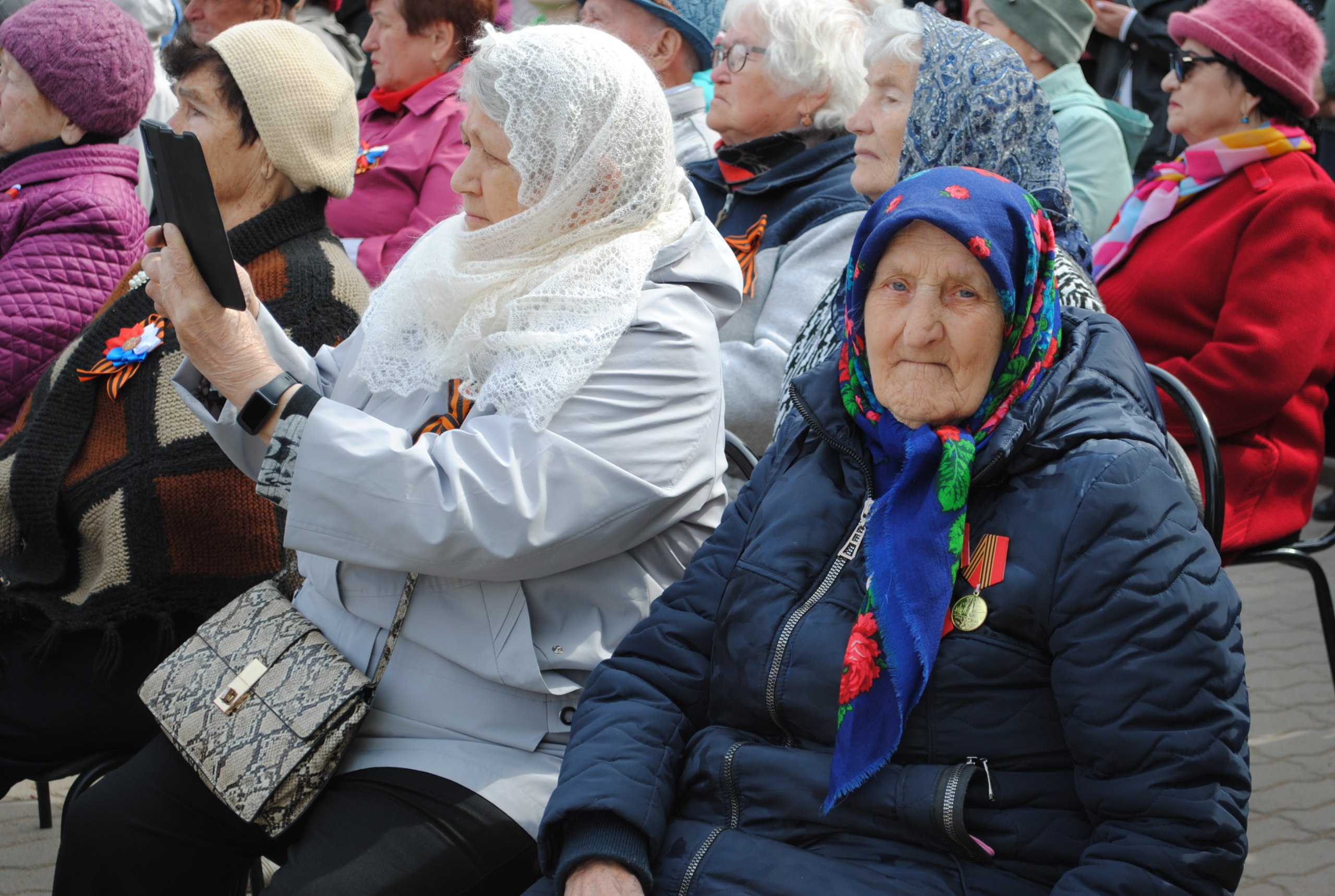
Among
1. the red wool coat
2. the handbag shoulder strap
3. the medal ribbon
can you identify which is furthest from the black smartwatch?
the red wool coat

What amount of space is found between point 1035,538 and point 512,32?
133 centimetres

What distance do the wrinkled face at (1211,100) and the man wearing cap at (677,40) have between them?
1505 mm

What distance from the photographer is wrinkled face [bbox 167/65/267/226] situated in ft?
9.43

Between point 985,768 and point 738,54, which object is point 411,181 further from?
point 985,768

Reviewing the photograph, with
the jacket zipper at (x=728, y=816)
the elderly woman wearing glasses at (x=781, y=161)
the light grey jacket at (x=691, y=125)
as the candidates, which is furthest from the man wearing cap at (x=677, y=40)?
the jacket zipper at (x=728, y=816)

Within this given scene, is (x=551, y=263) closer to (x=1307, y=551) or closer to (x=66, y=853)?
(x=66, y=853)

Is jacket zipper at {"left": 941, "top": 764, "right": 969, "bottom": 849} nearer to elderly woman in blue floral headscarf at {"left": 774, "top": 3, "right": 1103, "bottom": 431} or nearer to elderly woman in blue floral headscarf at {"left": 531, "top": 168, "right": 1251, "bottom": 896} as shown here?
elderly woman in blue floral headscarf at {"left": 531, "top": 168, "right": 1251, "bottom": 896}

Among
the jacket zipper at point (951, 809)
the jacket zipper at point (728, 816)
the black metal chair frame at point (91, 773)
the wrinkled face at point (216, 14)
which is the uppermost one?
the jacket zipper at point (951, 809)

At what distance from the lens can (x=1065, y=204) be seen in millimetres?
2635

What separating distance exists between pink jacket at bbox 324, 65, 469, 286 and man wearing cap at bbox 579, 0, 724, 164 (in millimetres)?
596

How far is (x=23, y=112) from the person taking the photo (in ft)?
11.4

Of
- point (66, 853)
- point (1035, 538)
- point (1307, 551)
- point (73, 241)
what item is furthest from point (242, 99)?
point (1307, 551)

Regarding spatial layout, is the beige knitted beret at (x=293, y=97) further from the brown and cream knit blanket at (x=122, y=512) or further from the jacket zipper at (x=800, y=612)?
the jacket zipper at (x=800, y=612)

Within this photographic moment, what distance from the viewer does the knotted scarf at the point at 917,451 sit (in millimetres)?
1661
